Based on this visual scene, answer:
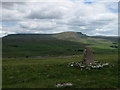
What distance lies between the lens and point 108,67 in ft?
109

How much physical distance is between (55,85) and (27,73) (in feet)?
33.9

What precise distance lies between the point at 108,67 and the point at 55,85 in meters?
14.8

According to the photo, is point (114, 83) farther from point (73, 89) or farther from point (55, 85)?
point (55, 85)

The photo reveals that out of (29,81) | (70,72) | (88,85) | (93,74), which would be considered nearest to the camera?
(88,85)

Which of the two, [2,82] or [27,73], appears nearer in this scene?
[2,82]

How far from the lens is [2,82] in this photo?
26922mm

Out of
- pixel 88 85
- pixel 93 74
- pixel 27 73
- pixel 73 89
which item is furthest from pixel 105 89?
pixel 27 73

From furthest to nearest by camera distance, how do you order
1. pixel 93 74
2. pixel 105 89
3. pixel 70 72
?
1. pixel 70 72
2. pixel 93 74
3. pixel 105 89

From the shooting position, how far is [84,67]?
33.3 m

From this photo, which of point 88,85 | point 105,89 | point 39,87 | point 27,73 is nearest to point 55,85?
point 39,87

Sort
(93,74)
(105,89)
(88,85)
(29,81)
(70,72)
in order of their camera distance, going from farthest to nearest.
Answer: (70,72) → (93,74) → (29,81) → (88,85) → (105,89)

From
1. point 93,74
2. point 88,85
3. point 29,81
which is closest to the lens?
point 88,85

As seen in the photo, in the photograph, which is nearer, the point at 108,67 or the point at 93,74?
the point at 93,74

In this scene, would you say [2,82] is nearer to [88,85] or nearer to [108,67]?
[88,85]
